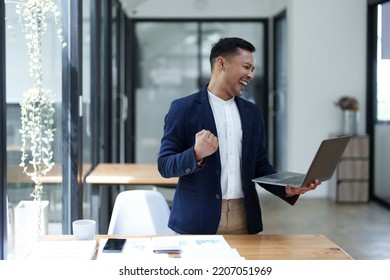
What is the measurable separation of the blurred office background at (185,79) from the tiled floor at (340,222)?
0.24ft

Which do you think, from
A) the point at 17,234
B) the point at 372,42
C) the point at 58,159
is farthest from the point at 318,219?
the point at 17,234

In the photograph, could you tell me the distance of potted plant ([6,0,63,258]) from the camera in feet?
9.59

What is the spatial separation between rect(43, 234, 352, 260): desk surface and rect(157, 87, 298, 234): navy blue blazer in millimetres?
126

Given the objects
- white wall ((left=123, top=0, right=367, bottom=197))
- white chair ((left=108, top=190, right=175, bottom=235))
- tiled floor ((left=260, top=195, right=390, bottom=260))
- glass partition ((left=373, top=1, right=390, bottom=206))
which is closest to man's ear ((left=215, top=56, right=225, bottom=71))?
white chair ((left=108, top=190, right=175, bottom=235))

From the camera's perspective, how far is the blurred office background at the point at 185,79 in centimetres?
381

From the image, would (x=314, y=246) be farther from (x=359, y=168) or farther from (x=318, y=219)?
(x=359, y=168)

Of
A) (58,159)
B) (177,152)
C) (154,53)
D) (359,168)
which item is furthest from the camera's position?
(154,53)

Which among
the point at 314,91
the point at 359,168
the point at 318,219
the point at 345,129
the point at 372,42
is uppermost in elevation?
the point at 372,42

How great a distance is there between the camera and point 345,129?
7.62 meters

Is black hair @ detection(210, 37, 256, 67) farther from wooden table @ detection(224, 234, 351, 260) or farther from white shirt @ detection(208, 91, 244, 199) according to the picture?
wooden table @ detection(224, 234, 351, 260)

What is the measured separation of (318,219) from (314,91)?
2088mm

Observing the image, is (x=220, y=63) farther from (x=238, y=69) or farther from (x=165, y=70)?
(x=165, y=70)

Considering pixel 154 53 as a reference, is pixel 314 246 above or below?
below

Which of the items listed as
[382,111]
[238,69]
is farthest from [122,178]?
[382,111]
